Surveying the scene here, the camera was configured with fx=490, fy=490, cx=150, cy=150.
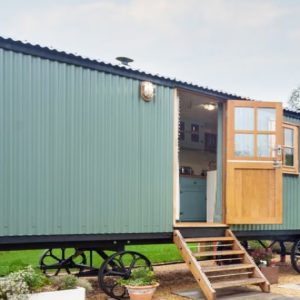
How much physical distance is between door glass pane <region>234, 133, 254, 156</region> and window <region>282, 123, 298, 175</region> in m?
1.39

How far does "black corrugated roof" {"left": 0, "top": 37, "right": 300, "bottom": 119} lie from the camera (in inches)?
235

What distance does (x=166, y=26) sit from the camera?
20859mm

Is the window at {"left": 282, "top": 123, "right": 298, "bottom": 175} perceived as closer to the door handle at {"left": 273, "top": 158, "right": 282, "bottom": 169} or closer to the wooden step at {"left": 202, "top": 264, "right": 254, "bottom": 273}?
the door handle at {"left": 273, "top": 158, "right": 282, "bottom": 169}

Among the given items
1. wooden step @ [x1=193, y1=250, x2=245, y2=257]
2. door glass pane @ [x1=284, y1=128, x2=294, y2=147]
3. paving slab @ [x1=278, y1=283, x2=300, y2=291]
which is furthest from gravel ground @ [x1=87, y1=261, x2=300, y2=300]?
door glass pane @ [x1=284, y1=128, x2=294, y2=147]

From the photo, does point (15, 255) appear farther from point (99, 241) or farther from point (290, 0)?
point (290, 0)

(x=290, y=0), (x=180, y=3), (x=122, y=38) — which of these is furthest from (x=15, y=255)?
(x=122, y=38)

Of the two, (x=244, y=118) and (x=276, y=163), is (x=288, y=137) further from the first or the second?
(x=244, y=118)

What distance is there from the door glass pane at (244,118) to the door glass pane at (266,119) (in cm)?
13

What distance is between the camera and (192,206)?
33.6 feet

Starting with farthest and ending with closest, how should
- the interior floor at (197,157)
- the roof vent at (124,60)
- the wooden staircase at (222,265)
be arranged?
the interior floor at (197,157)
the roof vent at (124,60)
the wooden staircase at (222,265)

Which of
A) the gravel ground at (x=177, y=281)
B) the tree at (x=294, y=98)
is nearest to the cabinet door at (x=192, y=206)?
the gravel ground at (x=177, y=281)

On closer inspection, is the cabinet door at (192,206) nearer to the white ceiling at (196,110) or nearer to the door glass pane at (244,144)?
the white ceiling at (196,110)

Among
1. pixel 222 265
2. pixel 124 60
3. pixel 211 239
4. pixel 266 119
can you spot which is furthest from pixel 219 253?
pixel 124 60

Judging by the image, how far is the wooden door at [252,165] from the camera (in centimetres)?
800
